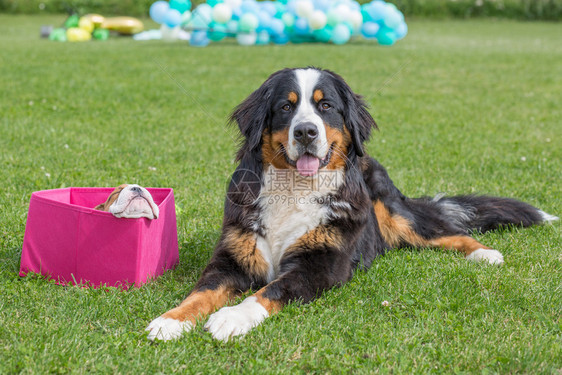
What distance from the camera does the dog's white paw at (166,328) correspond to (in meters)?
3.05

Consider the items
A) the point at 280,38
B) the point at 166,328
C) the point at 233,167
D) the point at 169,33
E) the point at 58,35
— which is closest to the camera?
the point at 166,328

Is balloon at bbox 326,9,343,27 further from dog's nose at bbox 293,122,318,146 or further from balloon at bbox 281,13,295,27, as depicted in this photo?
dog's nose at bbox 293,122,318,146

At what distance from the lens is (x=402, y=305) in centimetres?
358

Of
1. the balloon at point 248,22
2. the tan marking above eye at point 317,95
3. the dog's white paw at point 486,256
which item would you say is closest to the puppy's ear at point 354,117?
the tan marking above eye at point 317,95

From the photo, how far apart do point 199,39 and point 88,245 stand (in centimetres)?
1557

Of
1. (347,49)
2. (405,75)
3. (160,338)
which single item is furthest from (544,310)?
(347,49)

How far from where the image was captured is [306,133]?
12.0 feet

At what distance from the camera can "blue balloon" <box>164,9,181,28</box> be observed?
59.4 ft

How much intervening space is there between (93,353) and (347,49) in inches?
631

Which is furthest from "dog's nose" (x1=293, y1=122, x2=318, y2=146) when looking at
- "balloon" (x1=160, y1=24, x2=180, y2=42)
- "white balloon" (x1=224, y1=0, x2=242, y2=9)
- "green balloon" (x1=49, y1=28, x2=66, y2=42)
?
"green balloon" (x1=49, y1=28, x2=66, y2=42)

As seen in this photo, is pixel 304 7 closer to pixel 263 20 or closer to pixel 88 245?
pixel 263 20

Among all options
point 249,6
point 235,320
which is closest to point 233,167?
point 235,320

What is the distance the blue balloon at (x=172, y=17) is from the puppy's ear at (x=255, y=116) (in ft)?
49.3

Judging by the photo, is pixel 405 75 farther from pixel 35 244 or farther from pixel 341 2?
pixel 35 244
